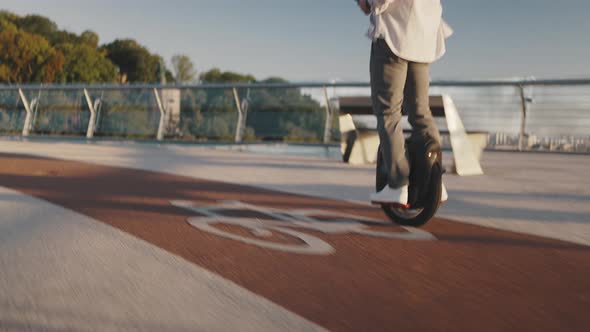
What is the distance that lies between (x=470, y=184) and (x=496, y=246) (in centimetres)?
351

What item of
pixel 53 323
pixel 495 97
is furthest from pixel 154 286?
pixel 495 97

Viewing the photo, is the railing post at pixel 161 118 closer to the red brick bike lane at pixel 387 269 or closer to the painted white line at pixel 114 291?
the red brick bike lane at pixel 387 269

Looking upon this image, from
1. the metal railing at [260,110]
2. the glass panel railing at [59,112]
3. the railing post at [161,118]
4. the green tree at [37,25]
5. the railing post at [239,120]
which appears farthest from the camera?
the green tree at [37,25]

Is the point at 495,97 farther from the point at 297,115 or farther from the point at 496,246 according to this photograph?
the point at 496,246

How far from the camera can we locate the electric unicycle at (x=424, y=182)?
149 inches

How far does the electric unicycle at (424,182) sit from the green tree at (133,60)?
128372mm

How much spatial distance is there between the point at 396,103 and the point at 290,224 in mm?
1004

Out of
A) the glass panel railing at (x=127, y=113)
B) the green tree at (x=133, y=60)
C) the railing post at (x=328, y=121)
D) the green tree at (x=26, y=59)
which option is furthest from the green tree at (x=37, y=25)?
the railing post at (x=328, y=121)

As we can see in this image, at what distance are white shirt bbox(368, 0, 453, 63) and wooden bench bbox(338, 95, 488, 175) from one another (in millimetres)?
3164

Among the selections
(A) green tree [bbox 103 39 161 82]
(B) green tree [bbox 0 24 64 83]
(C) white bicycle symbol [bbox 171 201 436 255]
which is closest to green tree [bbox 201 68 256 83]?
(A) green tree [bbox 103 39 161 82]

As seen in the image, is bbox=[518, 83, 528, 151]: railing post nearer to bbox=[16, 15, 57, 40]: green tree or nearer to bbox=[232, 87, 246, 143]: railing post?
bbox=[232, 87, 246, 143]: railing post

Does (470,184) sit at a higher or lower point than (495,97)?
lower

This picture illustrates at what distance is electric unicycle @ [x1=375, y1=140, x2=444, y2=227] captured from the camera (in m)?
3.79

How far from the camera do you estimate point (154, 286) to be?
2521 millimetres
